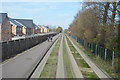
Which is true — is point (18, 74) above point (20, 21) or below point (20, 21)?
below

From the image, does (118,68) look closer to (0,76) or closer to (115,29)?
(115,29)

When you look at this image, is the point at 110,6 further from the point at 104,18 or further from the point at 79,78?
the point at 79,78

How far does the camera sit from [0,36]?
1235 inches

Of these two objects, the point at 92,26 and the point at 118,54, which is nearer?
the point at 118,54

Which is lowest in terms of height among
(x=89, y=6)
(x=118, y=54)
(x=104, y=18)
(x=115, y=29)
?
(x=118, y=54)

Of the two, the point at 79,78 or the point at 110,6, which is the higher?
the point at 110,6

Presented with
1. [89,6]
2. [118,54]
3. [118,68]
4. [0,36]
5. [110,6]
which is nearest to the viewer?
[118,68]

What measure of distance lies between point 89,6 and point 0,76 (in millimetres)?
15774

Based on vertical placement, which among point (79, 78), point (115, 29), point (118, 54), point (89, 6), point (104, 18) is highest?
point (89, 6)

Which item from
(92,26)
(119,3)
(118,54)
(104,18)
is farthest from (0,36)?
(118,54)

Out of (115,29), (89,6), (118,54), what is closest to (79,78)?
(118,54)

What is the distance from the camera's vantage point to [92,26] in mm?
26969

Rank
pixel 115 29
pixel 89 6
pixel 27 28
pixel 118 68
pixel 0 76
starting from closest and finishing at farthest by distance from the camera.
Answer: pixel 0 76, pixel 118 68, pixel 115 29, pixel 89 6, pixel 27 28

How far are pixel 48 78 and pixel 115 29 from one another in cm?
896
